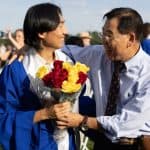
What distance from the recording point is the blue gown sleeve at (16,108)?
171 inches

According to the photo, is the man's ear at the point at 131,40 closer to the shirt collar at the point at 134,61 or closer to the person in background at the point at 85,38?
the shirt collar at the point at 134,61

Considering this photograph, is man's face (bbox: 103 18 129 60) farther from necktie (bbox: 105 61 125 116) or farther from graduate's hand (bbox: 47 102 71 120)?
graduate's hand (bbox: 47 102 71 120)

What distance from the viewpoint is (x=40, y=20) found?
4.35m

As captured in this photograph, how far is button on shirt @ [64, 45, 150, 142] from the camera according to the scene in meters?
4.21

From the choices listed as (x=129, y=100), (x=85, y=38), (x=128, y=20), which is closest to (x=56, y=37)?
(x=128, y=20)

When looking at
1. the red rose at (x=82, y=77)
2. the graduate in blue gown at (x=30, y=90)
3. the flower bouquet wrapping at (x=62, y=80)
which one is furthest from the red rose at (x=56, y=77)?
the graduate in blue gown at (x=30, y=90)

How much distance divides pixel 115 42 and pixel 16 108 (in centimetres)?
93

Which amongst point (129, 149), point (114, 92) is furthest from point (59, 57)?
point (129, 149)

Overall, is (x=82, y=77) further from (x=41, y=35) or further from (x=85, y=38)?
(x=85, y=38)

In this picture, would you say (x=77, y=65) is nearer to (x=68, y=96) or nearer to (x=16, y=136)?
(x=68, y=96)

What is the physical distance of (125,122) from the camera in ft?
13.9

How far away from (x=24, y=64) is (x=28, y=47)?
7.6 inches

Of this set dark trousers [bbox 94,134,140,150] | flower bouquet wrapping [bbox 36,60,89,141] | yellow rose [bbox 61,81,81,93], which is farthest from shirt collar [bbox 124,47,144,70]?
dark trousers [bbox 94,134,140,150]

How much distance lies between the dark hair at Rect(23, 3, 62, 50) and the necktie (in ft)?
1.96
